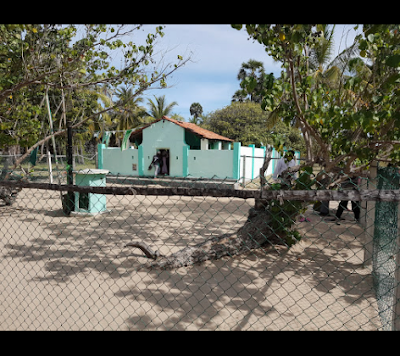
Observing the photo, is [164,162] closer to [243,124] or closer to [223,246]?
[223,246]

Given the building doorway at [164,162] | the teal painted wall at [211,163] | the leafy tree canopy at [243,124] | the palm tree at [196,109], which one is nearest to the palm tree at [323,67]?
the teal painted wall at [211,163]

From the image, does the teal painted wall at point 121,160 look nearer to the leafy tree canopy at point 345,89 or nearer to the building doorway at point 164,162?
the building doorway at point 164,162

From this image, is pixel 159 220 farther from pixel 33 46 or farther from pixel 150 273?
pixel 33 46

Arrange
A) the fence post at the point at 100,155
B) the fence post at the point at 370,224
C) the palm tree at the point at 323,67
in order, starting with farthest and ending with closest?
the fence post at the point at 100,155 < the palm tree at the point at 323,67 < the fence post at the point at 370,224

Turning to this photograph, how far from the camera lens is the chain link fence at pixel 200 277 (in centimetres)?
312

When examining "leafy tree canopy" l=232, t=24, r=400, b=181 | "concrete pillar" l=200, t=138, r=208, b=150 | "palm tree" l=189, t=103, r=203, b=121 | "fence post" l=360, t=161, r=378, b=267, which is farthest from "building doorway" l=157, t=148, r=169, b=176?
"palm tree" l=189, t=103, r=203, b=121

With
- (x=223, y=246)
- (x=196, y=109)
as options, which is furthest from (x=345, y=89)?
(x=196, y=109)

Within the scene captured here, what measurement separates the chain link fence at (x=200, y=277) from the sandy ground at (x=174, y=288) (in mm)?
A: 14

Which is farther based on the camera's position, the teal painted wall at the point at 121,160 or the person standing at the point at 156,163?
the teal painted wall at the point at 121,160

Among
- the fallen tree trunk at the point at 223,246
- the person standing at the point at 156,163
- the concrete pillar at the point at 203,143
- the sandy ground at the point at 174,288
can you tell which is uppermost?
the concrete pillar at the point at 203,143

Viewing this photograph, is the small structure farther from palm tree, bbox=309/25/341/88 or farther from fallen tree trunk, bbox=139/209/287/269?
palm tree, bbox=309/25/341/88

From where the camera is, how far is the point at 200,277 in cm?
430

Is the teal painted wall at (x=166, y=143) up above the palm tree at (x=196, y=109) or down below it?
below

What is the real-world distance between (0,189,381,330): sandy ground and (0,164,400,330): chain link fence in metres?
0.01
